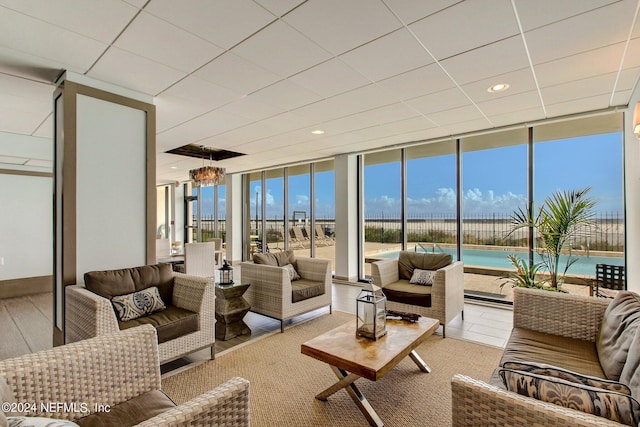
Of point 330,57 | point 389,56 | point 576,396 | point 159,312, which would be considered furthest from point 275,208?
point 576,396

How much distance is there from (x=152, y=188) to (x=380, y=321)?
2725 mm

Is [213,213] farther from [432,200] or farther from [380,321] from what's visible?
[380,321]

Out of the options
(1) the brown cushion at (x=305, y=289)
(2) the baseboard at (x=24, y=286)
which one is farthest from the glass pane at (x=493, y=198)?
(2) the baseboard at (x=24, y=286)

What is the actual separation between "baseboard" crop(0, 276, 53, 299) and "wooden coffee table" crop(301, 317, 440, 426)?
605cm

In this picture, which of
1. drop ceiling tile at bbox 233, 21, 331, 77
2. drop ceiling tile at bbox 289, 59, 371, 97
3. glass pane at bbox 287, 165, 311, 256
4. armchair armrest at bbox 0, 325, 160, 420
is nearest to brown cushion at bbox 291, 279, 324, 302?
armchair armrest at bbox 0, 325, 160, 420

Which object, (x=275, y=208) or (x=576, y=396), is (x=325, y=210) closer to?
(x=275, y=208)

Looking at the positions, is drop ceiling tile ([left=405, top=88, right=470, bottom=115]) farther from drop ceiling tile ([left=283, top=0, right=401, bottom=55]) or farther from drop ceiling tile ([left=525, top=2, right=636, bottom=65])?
drop ceiling tile ([left=283, top=0, right=401, bottom=55])

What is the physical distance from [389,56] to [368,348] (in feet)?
7.52

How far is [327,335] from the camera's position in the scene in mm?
2459

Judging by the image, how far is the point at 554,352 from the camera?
2.04 meters

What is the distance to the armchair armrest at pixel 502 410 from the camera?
106 cm

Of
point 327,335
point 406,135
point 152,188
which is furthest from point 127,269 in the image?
point 406,135

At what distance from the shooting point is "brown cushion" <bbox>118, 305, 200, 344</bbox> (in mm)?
2549

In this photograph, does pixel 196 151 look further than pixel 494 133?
Yes
